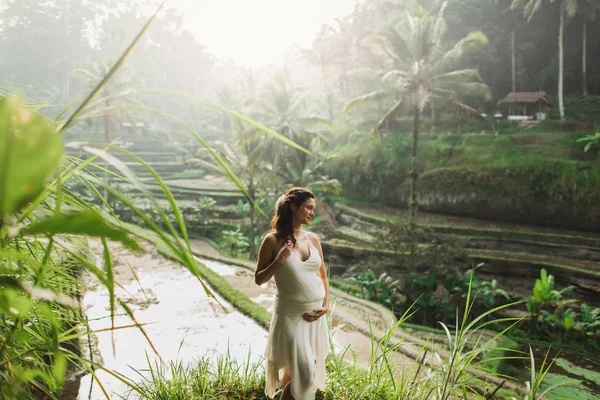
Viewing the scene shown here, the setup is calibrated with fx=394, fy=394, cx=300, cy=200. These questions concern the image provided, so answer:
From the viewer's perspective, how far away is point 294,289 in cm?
154

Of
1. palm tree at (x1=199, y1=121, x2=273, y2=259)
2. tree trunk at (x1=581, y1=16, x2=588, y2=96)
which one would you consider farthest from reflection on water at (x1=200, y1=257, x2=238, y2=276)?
tree trunk at (x1=581, y1=16, x2=588, y2=96)

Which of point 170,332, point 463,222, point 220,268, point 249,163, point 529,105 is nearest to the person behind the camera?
point 170,332

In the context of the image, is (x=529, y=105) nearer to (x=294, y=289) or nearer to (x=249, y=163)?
(x=249, y=163)

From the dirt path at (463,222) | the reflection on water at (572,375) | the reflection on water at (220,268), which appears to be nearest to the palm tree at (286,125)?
the dirt path at (463,222)

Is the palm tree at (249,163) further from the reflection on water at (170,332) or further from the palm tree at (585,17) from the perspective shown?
the palm tree at (585,17)

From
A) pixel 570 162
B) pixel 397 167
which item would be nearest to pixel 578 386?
pixel 570 162

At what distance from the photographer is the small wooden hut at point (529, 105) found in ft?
44.1

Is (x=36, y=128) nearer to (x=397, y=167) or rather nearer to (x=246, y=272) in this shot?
(x=246, y=272)

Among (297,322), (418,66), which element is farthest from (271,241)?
(418,66)

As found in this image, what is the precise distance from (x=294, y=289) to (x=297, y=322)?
14 cm

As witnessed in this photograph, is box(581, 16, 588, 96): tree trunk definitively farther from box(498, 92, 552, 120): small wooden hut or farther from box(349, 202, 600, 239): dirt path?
box(349, 202, 600, 239): dirt path

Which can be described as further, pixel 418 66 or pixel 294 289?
pixel 418 66

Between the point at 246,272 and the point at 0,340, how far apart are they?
17.1 ft

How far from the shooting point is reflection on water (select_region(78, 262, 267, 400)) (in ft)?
8.65
